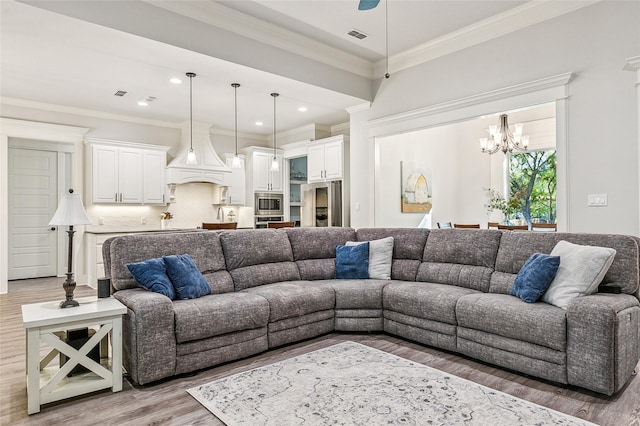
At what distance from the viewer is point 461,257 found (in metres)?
3.61

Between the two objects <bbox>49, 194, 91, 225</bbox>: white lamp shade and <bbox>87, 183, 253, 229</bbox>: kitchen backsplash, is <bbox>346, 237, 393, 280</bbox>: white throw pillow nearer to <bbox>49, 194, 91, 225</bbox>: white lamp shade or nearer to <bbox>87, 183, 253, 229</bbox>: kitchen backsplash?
<bbox>49, 194, 91, 225</bbox>: white lamp shade

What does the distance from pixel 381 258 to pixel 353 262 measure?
0.98 ft

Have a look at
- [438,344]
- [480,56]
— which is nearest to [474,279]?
[438,344]

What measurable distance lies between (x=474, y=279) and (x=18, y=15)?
4.46m

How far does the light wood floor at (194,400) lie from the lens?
6.93 feet

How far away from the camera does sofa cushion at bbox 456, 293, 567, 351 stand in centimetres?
244

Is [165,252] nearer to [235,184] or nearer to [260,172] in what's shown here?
[235,184]

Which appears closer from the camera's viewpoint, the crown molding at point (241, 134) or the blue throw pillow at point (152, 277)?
the blue throw pillow at point (152, 277)

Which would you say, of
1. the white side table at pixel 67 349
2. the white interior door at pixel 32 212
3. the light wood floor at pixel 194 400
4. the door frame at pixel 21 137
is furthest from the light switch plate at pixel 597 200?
the white interior door at pixel 32 212

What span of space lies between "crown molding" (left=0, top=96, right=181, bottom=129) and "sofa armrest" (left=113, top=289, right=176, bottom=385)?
17.1 ft

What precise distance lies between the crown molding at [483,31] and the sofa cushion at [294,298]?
333cm

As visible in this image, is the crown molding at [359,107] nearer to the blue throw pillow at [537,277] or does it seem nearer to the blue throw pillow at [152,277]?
the blue throw pillow at [537,277]

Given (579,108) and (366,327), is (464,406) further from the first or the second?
(579,108)

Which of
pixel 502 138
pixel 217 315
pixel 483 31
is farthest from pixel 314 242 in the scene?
pixel 502 138
